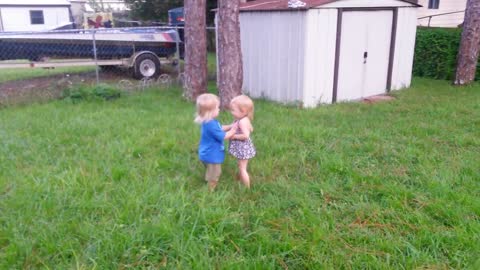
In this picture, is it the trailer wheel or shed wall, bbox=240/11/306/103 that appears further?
the trailer wheel

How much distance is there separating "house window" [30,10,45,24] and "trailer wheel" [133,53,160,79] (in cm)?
2054

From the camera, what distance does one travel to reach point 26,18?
28.0 meters

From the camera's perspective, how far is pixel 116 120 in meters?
6.46

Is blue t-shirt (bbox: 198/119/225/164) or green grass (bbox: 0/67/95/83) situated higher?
blue t-shirt (bbox: 198/119/225/164)

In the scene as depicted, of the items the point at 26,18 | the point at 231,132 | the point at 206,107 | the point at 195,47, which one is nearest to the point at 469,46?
the point at 195,47

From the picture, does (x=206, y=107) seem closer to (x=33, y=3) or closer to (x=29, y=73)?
(x=29, y=73)

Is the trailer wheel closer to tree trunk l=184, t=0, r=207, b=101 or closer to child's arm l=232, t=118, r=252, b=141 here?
tree trunk l=184, t=0, r=207, b=101

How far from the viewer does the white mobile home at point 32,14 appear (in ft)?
89.7

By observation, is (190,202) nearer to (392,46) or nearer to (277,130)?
(277,130)

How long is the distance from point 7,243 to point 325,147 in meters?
3.52

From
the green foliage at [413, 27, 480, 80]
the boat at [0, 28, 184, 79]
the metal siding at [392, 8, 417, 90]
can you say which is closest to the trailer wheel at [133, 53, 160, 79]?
the boat at [0, 28, 184, 79]

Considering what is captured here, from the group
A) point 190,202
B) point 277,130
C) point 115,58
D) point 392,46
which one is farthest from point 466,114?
point 115,58

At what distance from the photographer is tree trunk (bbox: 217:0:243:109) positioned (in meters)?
7.04

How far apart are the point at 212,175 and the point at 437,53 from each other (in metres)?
9.33
